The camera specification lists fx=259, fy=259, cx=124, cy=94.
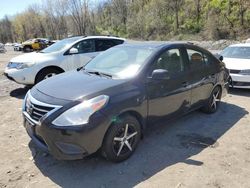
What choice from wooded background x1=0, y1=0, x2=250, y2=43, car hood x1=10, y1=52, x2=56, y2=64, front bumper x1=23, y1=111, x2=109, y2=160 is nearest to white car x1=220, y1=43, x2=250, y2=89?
car hood x1=10, y1=52, x2=56, y2=64

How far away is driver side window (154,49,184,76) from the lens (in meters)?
4.13

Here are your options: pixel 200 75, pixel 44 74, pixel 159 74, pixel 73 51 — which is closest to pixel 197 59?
pixel 200 75

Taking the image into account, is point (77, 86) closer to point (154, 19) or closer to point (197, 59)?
point (197, 59)

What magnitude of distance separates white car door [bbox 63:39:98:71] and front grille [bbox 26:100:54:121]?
166 inches

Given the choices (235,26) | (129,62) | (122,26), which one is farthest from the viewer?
(122,26)

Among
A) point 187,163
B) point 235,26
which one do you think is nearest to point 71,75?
point 187,163

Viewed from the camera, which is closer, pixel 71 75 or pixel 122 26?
pixel 71 75

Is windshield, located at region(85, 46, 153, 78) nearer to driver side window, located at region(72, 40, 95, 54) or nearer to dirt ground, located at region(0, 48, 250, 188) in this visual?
dirt ground, located at region(0, 48, 250, 188)

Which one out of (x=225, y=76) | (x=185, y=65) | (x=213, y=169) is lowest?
(x=213, y=169)

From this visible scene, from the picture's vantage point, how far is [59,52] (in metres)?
7.51

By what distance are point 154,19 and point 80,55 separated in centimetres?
3494

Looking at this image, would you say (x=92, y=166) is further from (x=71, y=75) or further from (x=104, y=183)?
(x=71, y=75)

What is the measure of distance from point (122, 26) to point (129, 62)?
48350 mm

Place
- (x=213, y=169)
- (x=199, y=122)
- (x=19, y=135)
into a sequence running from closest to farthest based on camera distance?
(x=213, y=169) → (x=19, y=135) → (x=199, y=122)
